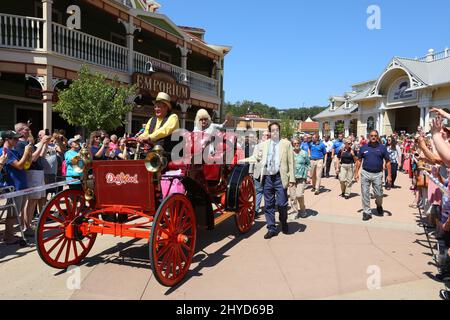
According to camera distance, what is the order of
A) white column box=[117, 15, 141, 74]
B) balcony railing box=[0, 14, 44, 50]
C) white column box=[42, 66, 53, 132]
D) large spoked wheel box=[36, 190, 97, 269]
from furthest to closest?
white column box=[117, 15, 141, 74] < white column box=[42, 66, 53, 132] < balcony railing box=[0, 14, 44, 50] < large spoked wheel box=[36, 190, 97, 269]

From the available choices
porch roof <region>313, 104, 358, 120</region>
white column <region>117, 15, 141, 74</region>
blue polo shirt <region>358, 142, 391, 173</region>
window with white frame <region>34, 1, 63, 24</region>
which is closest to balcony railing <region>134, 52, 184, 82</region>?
white column <region>117, 15, 141, 74</region>

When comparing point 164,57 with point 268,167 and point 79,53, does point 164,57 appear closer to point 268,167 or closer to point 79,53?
point 79,53

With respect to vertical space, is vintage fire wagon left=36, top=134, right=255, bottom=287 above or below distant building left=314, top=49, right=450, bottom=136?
below

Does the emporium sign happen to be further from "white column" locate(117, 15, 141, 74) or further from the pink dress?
the pink dress

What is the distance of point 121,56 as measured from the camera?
15297 millimetres

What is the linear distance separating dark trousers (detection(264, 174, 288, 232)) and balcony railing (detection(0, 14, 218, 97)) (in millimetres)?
9335

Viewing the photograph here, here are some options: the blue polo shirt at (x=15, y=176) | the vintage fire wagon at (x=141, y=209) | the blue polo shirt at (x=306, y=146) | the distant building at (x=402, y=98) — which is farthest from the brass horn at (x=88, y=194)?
the distant building at (x=402, y=98)

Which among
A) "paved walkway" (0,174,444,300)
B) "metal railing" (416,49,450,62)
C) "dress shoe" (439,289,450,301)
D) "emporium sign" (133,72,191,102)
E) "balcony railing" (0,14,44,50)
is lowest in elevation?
"paved walkway" (0,174,444,300)

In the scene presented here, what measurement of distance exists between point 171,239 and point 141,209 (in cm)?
53

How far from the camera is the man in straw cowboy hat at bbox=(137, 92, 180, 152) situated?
454 cm

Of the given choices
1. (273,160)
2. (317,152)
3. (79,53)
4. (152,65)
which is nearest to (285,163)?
(273,160)

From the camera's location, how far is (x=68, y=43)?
12.8 metres

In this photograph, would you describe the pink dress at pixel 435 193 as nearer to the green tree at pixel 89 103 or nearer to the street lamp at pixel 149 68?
the green tree at pixel 89 103
